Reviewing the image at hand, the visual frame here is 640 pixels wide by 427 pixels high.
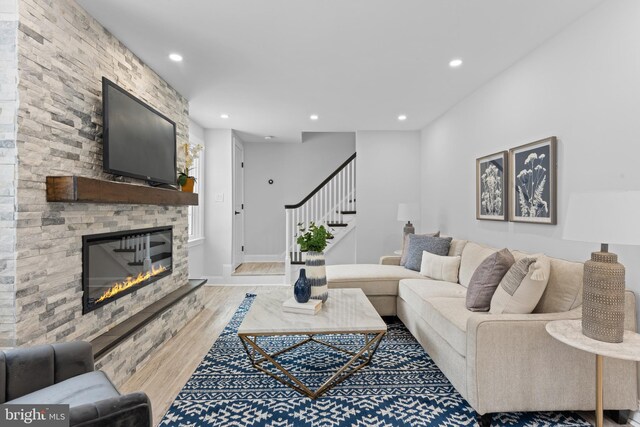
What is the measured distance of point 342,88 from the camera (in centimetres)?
380

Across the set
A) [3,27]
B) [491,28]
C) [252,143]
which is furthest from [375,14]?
[252,143]

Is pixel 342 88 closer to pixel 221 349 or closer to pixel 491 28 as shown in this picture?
pixel 491 28

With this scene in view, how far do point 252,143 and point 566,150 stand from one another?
5682 mm

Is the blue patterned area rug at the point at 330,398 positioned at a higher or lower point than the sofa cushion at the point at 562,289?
lower

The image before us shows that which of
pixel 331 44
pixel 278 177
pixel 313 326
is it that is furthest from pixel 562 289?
pixel 278 177

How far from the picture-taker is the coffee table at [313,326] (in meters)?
2.28

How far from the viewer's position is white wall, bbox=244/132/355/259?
7.17 meters

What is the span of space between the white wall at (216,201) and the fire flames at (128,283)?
218cm

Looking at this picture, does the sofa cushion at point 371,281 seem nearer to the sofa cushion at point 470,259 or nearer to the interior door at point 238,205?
the sofa cushion at point 470,259

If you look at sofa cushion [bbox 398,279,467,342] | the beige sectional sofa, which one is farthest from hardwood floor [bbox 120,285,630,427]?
sofa cushion [bbox 398,279,467,342]

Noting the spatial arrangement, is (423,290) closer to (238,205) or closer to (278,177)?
(238,205)

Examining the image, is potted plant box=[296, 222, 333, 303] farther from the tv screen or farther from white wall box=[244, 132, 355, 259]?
white wall box=[244, 132, 355, 259]

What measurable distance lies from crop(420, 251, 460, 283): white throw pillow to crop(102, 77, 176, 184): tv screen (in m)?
2.87

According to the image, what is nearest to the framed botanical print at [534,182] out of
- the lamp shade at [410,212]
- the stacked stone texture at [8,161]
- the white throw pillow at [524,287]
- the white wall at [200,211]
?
the white throw pillow at [524,287]
